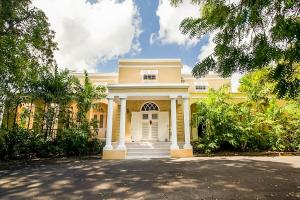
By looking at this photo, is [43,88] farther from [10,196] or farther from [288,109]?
[288,109]

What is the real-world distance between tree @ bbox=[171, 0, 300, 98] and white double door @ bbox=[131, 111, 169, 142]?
44.7 feet

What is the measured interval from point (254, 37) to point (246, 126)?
12.1 metres

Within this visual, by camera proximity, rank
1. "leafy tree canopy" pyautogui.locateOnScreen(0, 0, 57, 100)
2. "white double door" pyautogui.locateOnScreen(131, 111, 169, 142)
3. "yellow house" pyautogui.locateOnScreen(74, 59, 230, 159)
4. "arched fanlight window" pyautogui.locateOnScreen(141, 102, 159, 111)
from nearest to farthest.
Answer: "leafy tree canopy" pyautogui.locateOnScreen(0, 0, 57, 100)
"yellow house" pyautogui.locateOnScreen(74, 59, 230, 159)
"white double door" pyautogui.locateOnScreen(131, 111, 169, 142)
"arched fanlight window" pyautogui.locateOnScreen(141, 102, 159, 111)

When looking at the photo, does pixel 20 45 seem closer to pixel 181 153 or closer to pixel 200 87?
pixel 181 153

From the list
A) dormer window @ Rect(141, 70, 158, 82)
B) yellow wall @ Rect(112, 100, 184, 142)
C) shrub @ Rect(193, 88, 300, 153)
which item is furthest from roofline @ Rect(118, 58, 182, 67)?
shrub @ Rect(193, 88, 300, 153)

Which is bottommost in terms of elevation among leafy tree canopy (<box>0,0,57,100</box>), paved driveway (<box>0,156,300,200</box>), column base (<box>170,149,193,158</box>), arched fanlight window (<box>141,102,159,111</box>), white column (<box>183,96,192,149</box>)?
paved driveway (<box>0,156,300,200</box>)

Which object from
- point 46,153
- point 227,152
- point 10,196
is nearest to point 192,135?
point 227,152

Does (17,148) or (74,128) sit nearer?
(17,148)

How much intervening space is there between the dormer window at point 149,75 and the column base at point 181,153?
21.5 ft

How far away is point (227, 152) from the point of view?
14.2 meters

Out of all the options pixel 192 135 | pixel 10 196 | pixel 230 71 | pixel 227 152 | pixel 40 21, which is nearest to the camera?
pixel 230 71

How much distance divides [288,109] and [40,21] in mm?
15222

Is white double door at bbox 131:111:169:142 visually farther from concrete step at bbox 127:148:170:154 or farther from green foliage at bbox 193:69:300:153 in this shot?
green foliage at bbox 193:69:300:153

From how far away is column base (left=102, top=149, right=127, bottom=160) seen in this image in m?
13.4
